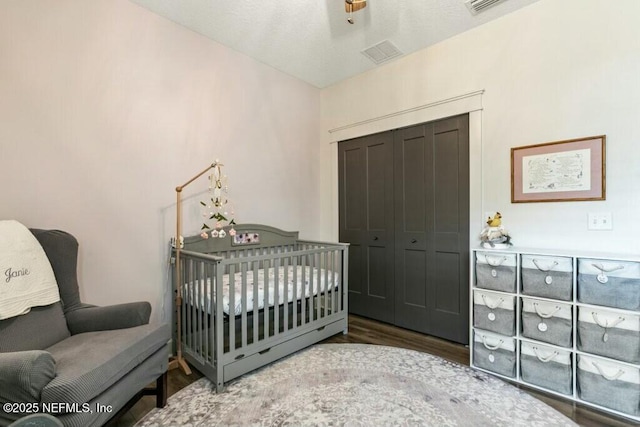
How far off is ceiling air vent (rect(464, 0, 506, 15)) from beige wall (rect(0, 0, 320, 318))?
200 centimetres

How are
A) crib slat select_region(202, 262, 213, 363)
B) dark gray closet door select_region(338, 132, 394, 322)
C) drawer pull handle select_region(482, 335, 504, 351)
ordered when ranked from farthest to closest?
dark gray closet door select_region(338, 132, 394, 322), drawer pull handle select_region(482, 335, 504, 351), crib slat select_region(202, 262, 213, 363)

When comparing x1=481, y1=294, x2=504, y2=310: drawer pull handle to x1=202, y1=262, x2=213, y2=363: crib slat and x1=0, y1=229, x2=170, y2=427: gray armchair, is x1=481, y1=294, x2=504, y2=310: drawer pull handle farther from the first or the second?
x1=0, y1=229, x2=170, y2=427: gray armchair

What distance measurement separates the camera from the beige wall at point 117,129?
1.84m

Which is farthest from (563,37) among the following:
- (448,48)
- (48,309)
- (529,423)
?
(48,309)

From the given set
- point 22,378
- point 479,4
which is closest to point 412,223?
point 479,4

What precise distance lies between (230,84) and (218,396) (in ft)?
8.70

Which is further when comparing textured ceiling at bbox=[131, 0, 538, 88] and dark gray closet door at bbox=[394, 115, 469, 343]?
dark gray closet door at bbox=[394, 115, 469, 343]

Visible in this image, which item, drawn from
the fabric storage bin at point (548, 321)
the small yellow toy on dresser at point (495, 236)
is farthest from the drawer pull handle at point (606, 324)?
the small yellow toy on dresser at point (495, 236)

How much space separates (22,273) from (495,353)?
3.00 metres

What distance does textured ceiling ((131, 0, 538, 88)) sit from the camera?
2324 mm

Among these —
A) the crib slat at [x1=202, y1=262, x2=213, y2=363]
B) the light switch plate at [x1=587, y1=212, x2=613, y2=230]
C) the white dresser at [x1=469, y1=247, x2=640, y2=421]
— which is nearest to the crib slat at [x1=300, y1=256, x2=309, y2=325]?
the crib slat at [x1=202, y1=262, x2=213, y2=363]

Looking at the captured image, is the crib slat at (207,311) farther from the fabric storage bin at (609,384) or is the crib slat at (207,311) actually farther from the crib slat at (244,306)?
the fabric storage bin at (609,384)

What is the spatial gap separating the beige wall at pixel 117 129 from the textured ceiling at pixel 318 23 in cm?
19

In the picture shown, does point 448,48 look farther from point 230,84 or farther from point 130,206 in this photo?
point 130,206
